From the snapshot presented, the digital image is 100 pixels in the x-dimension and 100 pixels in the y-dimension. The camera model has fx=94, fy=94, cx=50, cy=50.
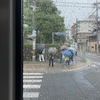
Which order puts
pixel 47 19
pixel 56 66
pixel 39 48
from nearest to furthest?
pixel 47 19 < pixel 39 48 < pixel 56 66

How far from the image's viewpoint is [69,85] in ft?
3.76

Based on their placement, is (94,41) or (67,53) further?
(67,53)

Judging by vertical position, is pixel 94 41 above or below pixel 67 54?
above

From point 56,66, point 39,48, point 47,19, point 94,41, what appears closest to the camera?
point 94,41

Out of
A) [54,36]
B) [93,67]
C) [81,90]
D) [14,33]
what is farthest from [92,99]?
[14,33]

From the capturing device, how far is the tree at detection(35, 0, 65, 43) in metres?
1.14

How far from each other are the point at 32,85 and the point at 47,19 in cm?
85

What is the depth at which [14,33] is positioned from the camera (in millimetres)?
574

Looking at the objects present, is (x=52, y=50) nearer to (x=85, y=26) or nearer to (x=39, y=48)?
(x=39, y=48)

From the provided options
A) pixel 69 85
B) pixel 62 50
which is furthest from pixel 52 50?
pixel 69 85

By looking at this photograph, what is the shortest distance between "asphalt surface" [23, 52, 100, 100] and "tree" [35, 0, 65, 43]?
476 millimetres
